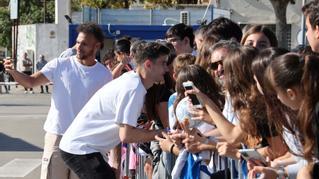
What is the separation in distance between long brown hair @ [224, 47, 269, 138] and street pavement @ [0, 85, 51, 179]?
6.38m

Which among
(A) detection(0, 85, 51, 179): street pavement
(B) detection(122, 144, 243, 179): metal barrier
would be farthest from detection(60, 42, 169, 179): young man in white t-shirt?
(A) detection(0, 85, 51, 179): street pavement

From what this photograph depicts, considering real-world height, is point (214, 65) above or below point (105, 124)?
above

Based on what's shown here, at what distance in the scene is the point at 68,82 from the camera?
6.62 meters

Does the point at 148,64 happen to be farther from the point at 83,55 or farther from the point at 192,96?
the point at 83,55

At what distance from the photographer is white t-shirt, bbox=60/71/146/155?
16.7 feet

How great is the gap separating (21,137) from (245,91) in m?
10.9

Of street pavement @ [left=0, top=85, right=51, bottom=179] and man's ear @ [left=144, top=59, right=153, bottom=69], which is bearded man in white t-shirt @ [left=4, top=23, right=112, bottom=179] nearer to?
man's ear @ [left=144, top=59, right=153, bottom=69]

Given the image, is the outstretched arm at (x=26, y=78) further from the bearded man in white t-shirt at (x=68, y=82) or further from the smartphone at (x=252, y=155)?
the smartphone at (x=252, y=155)

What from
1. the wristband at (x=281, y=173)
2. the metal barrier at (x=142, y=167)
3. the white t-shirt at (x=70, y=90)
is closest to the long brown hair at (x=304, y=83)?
the wristband at (x=281, y=173)

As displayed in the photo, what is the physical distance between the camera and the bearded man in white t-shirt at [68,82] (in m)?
6.59

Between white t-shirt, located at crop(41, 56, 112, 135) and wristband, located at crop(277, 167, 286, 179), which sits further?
white t-shirt, located at crop(41, 56, 112, 135)

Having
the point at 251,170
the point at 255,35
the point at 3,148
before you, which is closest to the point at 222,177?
the point at 251,170

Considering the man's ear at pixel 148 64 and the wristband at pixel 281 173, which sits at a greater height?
the man's ear at pixel 148 64

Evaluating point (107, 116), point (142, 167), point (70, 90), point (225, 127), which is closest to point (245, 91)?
point (225, 127)
